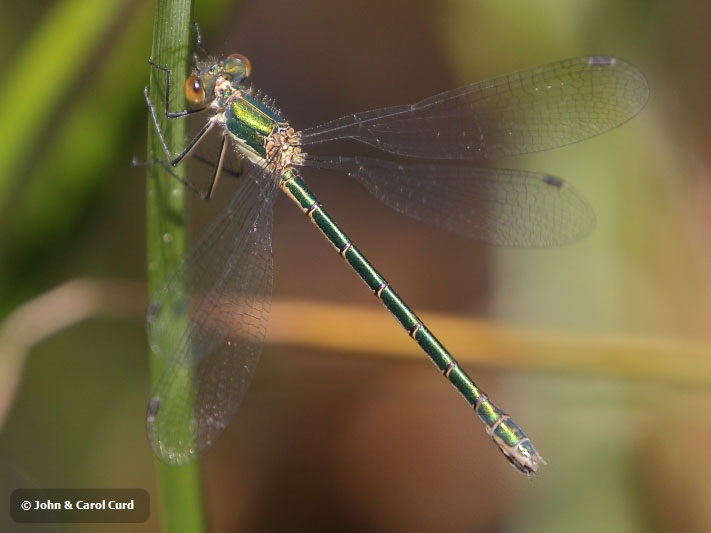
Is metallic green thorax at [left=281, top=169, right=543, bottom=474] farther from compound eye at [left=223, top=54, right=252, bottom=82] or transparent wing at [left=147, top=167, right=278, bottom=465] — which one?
compound eye at [left=223, top=54, right=252, bottom=82]

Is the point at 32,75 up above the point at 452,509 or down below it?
above

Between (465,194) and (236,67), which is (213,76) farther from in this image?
(465,194)

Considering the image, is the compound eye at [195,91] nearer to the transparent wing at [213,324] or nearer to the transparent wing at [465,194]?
the transparent wing at [213,324]

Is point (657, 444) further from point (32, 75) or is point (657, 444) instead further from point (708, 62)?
point (32, 75)

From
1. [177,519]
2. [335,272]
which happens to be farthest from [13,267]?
[335,272]
